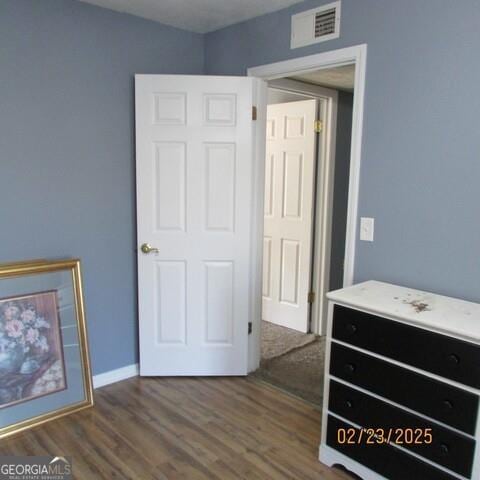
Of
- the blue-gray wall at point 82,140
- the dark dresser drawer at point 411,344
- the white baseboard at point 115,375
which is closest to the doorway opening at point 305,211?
the white baseboard at point 115,375

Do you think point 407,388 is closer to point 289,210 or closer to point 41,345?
point 41,345

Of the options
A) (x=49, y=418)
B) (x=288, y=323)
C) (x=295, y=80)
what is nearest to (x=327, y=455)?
(x=49, y=418)

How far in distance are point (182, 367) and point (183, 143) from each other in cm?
148

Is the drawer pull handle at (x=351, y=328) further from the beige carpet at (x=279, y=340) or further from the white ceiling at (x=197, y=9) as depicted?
the white ceiling at (x=197, y=9)

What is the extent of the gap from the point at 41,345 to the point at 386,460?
185 centimetres

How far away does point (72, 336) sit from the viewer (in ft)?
8.61

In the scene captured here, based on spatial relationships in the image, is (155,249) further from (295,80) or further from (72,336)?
(295,80)

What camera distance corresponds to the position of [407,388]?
1814 mm

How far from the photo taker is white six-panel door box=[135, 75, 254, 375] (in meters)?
2.79

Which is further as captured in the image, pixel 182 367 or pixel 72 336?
pixel 182 367

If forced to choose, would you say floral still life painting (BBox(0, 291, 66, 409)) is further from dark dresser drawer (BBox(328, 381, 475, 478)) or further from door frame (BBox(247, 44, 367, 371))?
dark dresser drawer (BBox(328, 381, 475, 478))

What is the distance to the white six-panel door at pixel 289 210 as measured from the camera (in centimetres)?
374
